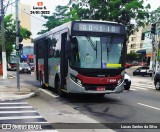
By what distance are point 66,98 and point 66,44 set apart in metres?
2.86

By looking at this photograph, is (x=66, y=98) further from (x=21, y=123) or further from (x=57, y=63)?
(x=21, y=123)

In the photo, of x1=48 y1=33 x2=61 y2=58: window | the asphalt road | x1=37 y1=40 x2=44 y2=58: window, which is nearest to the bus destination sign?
x1=48 y1=33 x2=61 y2=58: window

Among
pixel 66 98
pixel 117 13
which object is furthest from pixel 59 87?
pixel 117 13

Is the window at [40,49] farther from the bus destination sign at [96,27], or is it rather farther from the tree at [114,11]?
the tree at [114,11]

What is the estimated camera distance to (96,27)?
15.6 meters

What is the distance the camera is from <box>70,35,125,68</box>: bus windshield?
49.1 feet

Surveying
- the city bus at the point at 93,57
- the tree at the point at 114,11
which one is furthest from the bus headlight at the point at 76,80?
the tree at the point at 114,11

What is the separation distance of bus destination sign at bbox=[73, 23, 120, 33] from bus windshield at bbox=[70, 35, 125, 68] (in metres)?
0.35

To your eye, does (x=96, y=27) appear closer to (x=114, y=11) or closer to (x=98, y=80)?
(x=98, y=80)

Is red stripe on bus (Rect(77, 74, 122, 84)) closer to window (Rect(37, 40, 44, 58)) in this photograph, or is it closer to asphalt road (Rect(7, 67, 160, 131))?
asphalt road (Rect(7, 67, 160, 131))

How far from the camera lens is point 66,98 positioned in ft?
56.0

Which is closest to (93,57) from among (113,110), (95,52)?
(95,52)

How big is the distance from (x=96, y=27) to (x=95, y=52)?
1.20 m

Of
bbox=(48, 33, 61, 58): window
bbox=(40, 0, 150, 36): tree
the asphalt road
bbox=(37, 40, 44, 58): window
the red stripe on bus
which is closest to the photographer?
the asphalt road
